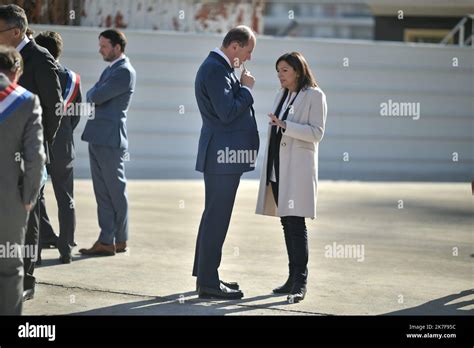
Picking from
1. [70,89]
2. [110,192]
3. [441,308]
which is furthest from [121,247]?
[441,308]

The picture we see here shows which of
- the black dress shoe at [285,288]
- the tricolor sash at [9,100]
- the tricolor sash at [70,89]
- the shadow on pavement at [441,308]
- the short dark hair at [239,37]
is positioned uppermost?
the short dark hair at [239,37]

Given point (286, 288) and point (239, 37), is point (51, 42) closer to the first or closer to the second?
point (239, 37)

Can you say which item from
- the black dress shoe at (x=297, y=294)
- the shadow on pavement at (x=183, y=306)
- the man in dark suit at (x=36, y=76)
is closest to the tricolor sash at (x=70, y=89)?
the man in dark suit at (x=36, y=76)

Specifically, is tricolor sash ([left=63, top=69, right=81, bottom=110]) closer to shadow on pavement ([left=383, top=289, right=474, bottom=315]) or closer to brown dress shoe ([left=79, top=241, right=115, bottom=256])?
brown dress shoe ([left=79, top=241, right=115, bottom=256])

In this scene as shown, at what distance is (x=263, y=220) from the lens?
13.0m

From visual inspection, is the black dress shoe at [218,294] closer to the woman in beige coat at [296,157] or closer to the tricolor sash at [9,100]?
the woman in beige coat at [296,157]

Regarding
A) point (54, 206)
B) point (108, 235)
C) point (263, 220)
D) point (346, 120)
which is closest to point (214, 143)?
point (108, 235)

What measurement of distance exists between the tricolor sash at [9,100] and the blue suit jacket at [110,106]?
11.5 ft

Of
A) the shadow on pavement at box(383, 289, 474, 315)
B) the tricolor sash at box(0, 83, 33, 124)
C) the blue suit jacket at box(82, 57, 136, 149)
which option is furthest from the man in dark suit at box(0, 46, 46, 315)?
the blue suit jacket at box(82, 57, 136, 149)

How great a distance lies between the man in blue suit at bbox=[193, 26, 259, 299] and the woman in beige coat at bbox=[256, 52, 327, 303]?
32cm

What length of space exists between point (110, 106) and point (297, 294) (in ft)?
9.74

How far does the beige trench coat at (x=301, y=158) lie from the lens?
804 centimetres

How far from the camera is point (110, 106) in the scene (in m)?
9.88
